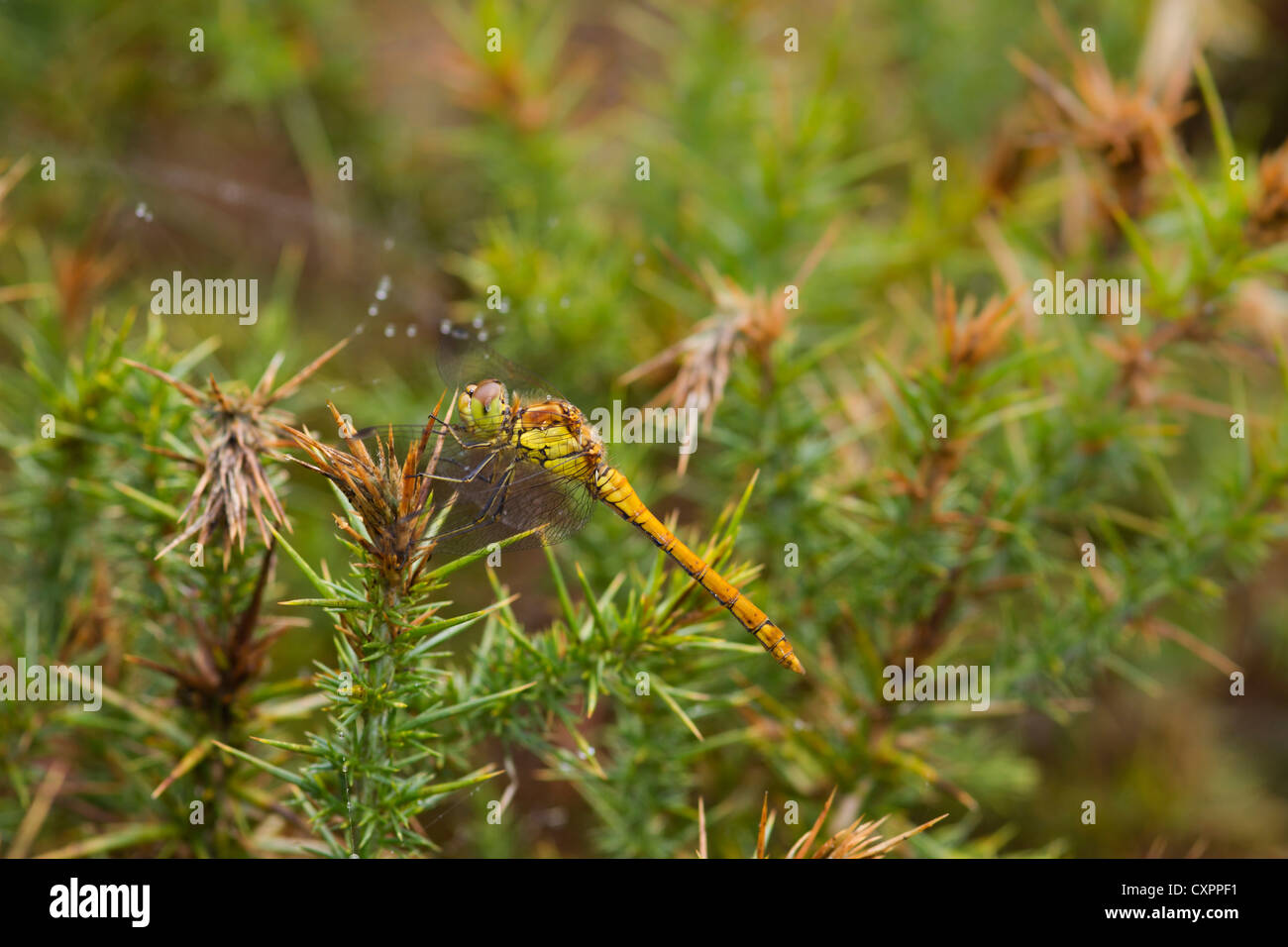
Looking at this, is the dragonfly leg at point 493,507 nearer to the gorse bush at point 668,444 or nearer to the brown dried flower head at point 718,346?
the gorse bush at point 668,444

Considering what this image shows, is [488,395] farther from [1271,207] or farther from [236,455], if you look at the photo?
[1271,207]

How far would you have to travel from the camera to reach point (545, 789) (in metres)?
1.00

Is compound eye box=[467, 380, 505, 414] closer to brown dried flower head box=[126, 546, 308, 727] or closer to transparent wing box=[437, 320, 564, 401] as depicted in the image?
transparent wing box=[437, 320, 564, 401]

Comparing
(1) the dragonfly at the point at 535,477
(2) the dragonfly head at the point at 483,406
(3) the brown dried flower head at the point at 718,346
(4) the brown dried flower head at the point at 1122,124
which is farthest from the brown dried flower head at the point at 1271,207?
(2) the dragonfly head at the point at 483,406

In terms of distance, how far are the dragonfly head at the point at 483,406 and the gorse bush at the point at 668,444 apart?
0.07 ft

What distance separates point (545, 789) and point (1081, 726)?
0.71 meters

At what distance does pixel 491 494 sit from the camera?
28.4 inches

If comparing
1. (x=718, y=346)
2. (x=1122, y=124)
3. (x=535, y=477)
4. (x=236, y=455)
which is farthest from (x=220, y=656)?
(x=1122, y=124)

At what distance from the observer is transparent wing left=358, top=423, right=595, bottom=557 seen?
67 centimetres

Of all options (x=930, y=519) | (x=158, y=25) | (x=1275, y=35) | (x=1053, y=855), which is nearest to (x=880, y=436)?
(x=930, y=519)

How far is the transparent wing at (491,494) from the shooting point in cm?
67

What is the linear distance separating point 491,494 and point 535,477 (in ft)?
0.15
